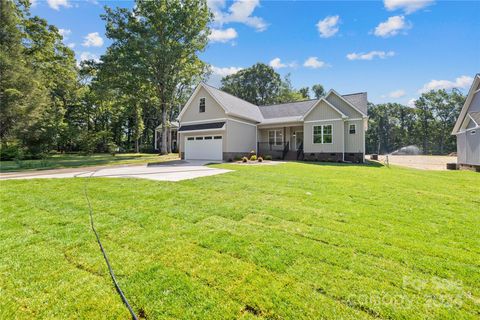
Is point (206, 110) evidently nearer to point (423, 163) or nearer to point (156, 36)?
point (156, 36)

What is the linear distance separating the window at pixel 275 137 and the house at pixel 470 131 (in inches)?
504

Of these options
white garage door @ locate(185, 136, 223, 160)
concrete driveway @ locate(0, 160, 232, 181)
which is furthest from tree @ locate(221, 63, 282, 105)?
concrete driveway @ locate(0, 160, 232, 181)

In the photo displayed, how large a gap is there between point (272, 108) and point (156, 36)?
1424 cm

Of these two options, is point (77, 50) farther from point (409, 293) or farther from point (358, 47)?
point (409, 293)

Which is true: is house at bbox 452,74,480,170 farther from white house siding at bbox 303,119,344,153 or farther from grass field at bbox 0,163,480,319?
grass field at bbox 0,163,480,319

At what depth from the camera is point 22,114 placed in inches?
829

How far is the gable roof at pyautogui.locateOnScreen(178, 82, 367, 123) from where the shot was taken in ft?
60.3

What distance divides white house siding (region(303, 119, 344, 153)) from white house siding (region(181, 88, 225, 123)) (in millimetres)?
7148

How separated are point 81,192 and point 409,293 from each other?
7.38 meters

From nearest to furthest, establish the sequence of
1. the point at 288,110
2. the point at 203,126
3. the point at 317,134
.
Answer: the point at 317,134 < the point at 203,126 < the point at 288,110

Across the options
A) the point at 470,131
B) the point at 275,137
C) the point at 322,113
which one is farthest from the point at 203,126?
the point at 470,131

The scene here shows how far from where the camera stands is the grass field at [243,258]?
2.13 meters

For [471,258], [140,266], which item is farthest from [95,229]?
[471,258]

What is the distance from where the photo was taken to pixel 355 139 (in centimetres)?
1744
